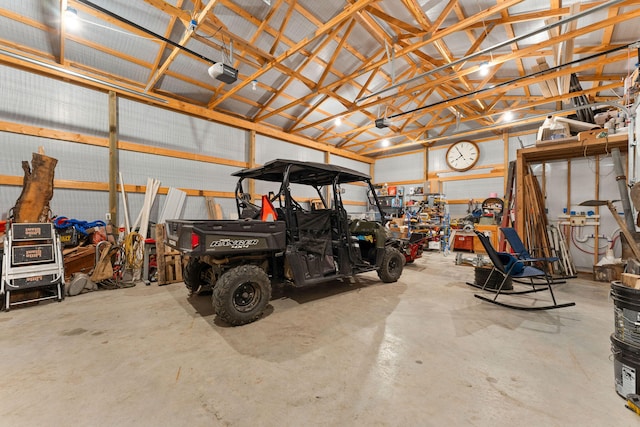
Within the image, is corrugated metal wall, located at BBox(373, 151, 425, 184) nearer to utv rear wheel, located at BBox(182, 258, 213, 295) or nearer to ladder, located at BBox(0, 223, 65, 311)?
utv rear wheel, located at BBox(182, 258, 213, 295)

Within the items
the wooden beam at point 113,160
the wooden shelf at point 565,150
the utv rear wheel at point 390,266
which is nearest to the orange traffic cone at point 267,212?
the utv rear wheel at point 390,266

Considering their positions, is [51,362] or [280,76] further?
[280,76]

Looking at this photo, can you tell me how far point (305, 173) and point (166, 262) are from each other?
9.81 feet

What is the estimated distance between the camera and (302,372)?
1.89 m

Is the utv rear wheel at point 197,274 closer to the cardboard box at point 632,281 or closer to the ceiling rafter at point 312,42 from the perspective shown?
the ceiling rafter at point 312,42

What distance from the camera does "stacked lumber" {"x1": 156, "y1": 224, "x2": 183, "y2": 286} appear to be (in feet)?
14.5

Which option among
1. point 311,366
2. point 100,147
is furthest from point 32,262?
point 311,366

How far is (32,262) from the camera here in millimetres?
3404

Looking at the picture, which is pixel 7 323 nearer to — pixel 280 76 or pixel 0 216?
pixel 0 216

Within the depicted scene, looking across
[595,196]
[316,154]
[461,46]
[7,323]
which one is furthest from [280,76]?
[595,196]

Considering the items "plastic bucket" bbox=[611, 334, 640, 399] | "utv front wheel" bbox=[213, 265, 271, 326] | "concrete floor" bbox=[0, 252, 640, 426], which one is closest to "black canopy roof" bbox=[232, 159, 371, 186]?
"utv front wheel" bbox=[213, 265, 271, 326]

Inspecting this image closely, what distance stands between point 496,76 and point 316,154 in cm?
590

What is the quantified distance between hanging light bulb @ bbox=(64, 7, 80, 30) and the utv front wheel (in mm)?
4359

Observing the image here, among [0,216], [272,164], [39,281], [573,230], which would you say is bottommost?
[39,281]
